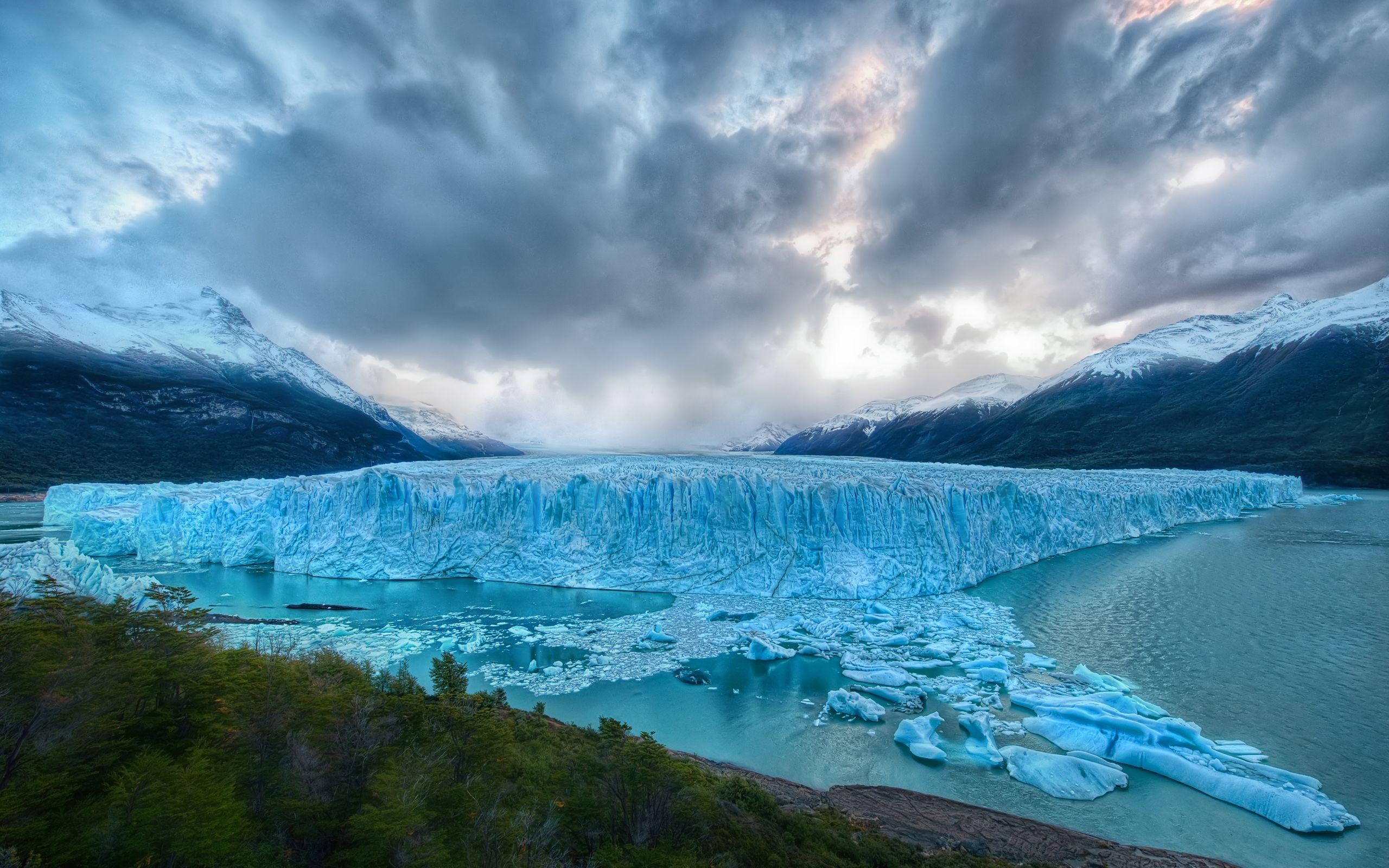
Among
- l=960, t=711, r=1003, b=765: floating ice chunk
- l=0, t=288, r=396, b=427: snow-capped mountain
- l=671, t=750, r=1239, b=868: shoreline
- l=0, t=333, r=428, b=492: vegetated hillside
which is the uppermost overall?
l=0, t=288, r=396, b=427: snow-capped mountain

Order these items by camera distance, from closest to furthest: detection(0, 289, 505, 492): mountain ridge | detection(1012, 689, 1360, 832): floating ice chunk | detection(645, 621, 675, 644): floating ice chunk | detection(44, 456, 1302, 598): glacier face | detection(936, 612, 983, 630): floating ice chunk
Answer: detection(1012, 689, 1360, 832): floating ice chunk
detection(645, 621, 675, 644): floating ice chunk
detection(936, 612, 983, 630): floating ice chunk
detection(44, 456, 1302, 598): glacier face
detection(0, 289, 505, 492): mountain ridge

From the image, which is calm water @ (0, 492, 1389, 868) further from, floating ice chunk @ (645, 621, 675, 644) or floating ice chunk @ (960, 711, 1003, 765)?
floating ice chunk @ (645, 621, 675, 644)

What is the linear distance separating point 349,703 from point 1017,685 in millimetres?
11769

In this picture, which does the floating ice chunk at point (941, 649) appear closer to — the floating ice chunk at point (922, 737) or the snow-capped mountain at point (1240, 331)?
the floating ice chunk at point (922, 737)

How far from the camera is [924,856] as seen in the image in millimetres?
6102

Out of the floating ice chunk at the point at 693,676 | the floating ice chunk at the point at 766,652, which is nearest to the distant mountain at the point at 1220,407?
the floating ice chunk at the point at 766,652

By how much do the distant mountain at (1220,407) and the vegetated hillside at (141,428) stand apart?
88.6m

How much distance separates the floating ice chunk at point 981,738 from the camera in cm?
851

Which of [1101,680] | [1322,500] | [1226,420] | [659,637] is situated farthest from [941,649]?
[1226,420]

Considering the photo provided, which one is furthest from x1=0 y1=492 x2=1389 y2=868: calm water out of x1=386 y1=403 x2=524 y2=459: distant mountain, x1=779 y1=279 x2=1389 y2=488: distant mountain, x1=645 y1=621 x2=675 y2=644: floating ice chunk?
x1=386 y1=403 x2=524 y2=459: distant mountain

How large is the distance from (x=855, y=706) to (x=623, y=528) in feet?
38.3

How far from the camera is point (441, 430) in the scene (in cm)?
16262

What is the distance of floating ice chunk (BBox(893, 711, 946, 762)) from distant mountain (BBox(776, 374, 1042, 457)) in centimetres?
9696

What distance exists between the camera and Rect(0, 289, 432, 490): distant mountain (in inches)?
1937
